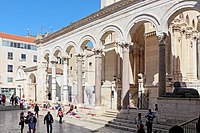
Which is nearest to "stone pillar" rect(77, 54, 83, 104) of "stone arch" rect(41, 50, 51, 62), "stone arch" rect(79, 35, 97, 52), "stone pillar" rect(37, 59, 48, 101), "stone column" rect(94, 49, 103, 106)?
"stone arch" rect(79, 35, 97, 52)

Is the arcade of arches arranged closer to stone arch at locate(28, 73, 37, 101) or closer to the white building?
stone arch at locate(28, 73, 37, 101)

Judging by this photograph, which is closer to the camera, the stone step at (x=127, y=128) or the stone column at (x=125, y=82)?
the stone step at (x=127, y=128)

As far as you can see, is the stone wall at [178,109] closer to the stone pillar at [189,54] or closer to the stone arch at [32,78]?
the stone pillar at [189,54]

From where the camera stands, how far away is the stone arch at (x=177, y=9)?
1420cm

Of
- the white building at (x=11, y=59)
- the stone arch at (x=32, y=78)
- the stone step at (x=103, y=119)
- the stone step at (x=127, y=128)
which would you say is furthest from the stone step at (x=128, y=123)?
the white building at (x=11, y=59)

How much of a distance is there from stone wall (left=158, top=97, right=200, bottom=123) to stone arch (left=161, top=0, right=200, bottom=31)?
14.6 ft

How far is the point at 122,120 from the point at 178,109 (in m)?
4.09

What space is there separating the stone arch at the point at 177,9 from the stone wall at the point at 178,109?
4.45m

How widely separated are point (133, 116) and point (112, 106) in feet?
18.4

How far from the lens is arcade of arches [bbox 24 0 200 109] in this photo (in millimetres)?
15828

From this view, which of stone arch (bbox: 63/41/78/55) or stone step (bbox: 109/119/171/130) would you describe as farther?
stone arch (bbox: 63/41/78/55)

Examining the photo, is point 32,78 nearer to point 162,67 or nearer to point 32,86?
point 32,86

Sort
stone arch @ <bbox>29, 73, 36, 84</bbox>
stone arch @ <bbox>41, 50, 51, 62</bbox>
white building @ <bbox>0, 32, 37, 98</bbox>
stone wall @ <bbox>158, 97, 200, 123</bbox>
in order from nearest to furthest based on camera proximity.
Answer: stone wall @ <bbox>158, 97, 200, 123</bbox> < stone arch @ <bbox>41, 50, 51, 62</bbox> < stone arch @ <bbox>29, 73, 36, 84</bbox> < white building @ <bbox>0, 32, 37, 98</bbox>

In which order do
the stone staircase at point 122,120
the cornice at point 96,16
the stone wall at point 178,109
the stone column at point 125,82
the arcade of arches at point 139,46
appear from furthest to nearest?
the cornice at point 96,16
the stone column at point 125,82
the arcade of arches at point 139,46
the stone staircase at point 122,120
the stone wall at point 178,109
